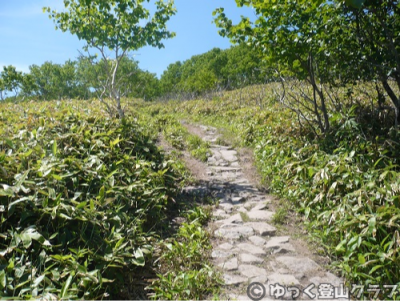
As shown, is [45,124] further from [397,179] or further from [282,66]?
[397,179]

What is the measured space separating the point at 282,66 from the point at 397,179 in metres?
4.25

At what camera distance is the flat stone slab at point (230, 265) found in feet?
12.3

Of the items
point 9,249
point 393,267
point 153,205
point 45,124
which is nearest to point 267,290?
point 393,267

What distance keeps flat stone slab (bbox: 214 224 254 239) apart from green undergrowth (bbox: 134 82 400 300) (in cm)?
97

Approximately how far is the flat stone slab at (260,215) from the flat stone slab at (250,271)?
138cm

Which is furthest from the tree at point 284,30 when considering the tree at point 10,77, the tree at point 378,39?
the tree at point 10,77

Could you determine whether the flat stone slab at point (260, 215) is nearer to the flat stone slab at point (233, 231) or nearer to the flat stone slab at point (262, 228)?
the flat stone slab at point (262, 228)

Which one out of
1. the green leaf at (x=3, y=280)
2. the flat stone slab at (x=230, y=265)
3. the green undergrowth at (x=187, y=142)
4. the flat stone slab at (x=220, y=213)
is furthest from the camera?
Answer: the green undergrowth at (x=187, y=142)

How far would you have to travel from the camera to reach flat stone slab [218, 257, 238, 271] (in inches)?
148

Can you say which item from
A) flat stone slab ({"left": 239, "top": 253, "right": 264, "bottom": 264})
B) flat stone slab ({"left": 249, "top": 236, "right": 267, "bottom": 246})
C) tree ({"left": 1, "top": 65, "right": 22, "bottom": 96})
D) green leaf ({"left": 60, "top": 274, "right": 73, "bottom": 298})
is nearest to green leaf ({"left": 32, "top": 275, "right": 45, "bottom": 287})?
green leaf ({"left": 60, "top": 274, "right": 73, "bottom": 298})

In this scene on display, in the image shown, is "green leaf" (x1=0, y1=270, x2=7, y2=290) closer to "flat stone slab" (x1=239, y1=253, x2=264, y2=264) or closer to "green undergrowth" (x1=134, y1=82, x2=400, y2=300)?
"flat stone slab" (x1=239, y1=253, x2=264, y2=264)

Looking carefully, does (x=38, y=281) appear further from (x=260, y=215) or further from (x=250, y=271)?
(x=260, y=215)

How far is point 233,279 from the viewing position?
3.54 meters

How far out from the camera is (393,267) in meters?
3.27
